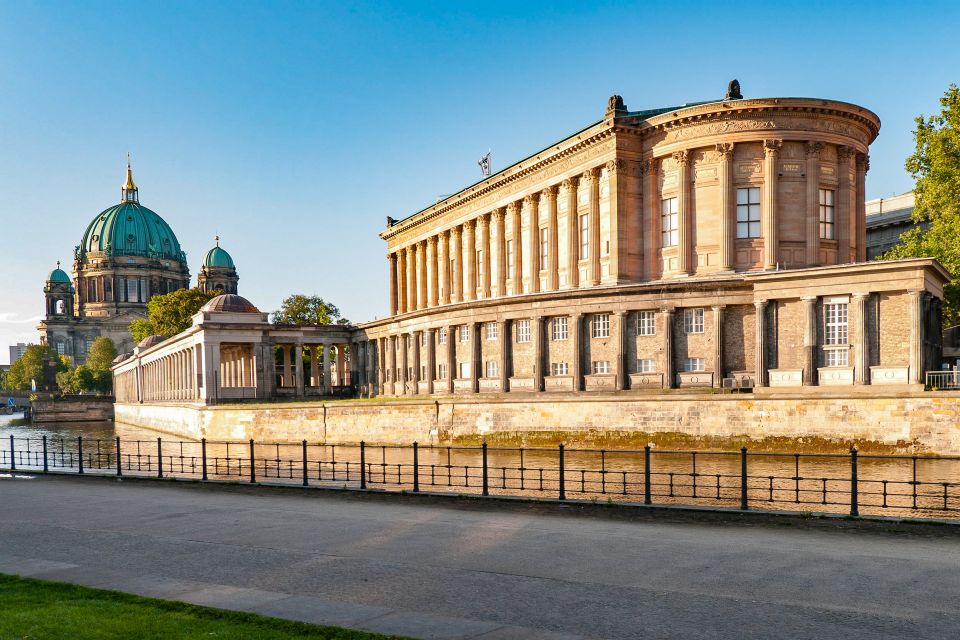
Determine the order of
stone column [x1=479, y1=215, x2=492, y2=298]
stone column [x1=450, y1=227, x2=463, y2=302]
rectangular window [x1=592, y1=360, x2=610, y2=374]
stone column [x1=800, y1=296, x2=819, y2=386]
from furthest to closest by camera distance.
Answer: stone column [x1=450, y1=227, x2=463, y2=302] < stone column [x1=479, y1=215, x2=492, y2=298] < rectangular window [x1=592, y1=360, x2=610, y2=374] < stone column [x1=800, y1=296, x2=819, y2=386]

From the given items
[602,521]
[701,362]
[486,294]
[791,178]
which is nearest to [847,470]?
[701,362]

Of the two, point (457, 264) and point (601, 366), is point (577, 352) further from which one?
point (457, 264)

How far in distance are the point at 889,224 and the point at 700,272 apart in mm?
34448

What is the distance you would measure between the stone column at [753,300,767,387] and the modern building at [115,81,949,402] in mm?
94

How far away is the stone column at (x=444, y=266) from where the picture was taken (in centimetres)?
9038

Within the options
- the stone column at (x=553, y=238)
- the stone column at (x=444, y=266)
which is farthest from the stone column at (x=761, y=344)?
the stone column at (x=444, y=266)

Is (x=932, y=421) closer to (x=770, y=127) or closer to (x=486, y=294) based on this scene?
(x=770, y=127)

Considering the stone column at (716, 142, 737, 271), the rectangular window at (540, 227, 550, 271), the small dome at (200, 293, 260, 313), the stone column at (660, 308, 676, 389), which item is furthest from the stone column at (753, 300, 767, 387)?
the small dome at (200, 293, 260, 313)

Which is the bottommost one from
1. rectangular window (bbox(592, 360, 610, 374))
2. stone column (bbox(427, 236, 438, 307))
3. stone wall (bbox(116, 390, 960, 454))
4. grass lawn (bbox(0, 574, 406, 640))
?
stone wall (bbox(116, 390, 960, 454))

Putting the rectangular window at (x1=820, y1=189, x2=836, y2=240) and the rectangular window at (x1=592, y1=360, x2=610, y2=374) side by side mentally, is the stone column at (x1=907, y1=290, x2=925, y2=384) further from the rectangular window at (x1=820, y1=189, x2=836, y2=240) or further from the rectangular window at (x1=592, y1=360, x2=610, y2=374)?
the rectangular window at (x1=592, y1=360, x2=610, y2=374)

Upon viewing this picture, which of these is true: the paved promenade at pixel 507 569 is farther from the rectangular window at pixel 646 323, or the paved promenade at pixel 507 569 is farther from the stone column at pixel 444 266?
the stone column at pixel 444 266

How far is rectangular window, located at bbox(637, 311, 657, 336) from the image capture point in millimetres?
52938

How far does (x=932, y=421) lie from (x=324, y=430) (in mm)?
38901

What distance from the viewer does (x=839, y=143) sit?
55.2 meters
